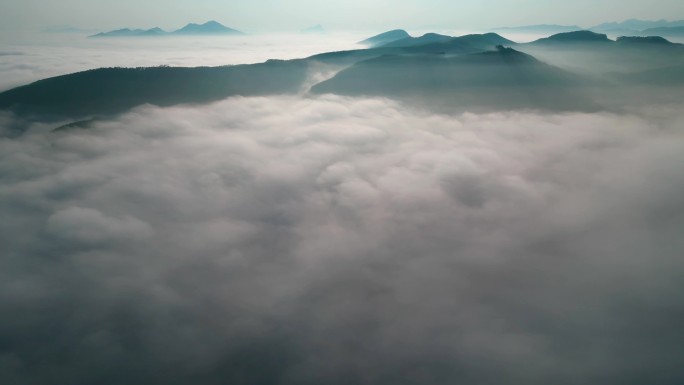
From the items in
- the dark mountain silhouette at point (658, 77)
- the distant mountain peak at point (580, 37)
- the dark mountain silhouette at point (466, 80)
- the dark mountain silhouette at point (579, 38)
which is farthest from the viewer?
the distant mountain peak at point (580, 37)

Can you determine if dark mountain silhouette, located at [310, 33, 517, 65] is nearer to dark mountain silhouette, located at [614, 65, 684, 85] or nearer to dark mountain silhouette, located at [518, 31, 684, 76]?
dark mountain silhouette, located at [518, 31, 684, 76]

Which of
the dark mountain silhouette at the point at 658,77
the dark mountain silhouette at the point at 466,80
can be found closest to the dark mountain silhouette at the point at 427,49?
the dark mountain silhouette at the point at 466,80

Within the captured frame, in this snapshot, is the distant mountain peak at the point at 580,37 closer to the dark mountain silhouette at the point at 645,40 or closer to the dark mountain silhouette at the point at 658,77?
the dark mountain silhouette at the point at 645,40

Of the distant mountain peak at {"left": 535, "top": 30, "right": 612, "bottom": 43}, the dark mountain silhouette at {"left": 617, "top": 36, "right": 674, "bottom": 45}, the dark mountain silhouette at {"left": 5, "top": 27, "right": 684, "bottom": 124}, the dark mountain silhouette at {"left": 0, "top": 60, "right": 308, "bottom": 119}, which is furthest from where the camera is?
the distant mountain peak at {"left": 535, "top": 30, "right": 612, "bottom": 43}

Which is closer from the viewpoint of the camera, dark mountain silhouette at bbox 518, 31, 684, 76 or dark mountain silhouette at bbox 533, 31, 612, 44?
dark mountain silhouette at bbox 518, 31, 684, 76

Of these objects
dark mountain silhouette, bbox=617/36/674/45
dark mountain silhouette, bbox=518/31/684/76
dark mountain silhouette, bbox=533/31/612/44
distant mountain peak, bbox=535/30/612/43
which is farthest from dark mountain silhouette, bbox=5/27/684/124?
distant mountain peak, bbox=535/30/612/43

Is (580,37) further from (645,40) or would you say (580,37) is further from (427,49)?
(427,49)

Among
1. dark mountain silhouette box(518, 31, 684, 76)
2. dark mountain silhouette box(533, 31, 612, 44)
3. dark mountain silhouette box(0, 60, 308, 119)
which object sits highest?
dark mountain silhouette box(533, 31, 612, 44)
